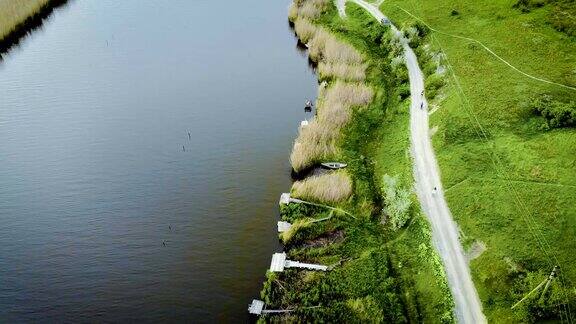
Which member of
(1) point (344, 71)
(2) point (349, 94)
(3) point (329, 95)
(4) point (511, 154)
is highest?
(1) point (344, 71)

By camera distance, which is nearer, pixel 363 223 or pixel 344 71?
pixel 363 223

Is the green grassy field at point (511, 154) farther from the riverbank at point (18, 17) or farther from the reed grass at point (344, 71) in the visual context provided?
the riverbank at point (18, 17)

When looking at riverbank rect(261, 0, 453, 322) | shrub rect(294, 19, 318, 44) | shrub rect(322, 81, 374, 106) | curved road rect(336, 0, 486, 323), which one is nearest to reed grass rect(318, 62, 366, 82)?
riverbank rect(261, 0, 453, 322)

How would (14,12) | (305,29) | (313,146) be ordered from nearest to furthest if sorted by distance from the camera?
(313,146)
(14,12)
(305,29)

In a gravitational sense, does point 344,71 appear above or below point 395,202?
above

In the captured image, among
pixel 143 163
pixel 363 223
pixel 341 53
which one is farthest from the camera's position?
pixel 341 53

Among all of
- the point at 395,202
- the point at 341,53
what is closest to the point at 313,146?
the point at 395,202

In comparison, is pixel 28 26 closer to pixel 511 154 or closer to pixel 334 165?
pixel 334 165
